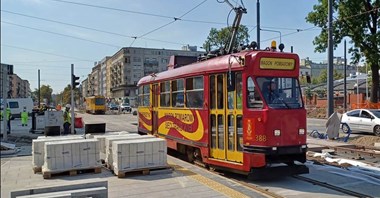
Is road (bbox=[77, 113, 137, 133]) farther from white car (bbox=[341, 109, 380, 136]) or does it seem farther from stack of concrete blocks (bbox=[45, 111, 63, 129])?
white car (bbox=[341, 109, 380, 136])

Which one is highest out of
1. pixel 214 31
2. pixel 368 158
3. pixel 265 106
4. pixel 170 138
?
pixel 214 31

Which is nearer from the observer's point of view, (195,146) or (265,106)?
(265,106)

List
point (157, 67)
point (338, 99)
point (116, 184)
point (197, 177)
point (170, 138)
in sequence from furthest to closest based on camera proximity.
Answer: point (157, 67)
point (338, 99)
point (170, 138)
point (197, 177)
point (116, 184)

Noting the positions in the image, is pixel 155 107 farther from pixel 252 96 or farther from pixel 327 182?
pixel 327 182

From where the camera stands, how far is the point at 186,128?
452 inches

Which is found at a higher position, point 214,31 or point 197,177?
point 214,31

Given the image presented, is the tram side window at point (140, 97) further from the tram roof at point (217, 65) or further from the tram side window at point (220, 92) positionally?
the tram side window at point (220, 92)

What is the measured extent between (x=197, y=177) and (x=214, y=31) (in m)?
50.5

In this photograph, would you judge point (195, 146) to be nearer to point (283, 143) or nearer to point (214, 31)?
point (283, 143)

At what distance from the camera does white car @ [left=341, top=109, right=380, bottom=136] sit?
834 inches

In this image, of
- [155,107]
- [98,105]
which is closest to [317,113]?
[98,105]

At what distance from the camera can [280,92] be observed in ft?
30.2

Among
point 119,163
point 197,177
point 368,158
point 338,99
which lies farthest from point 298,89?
point 338,99

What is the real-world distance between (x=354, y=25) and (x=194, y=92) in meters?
25.6
